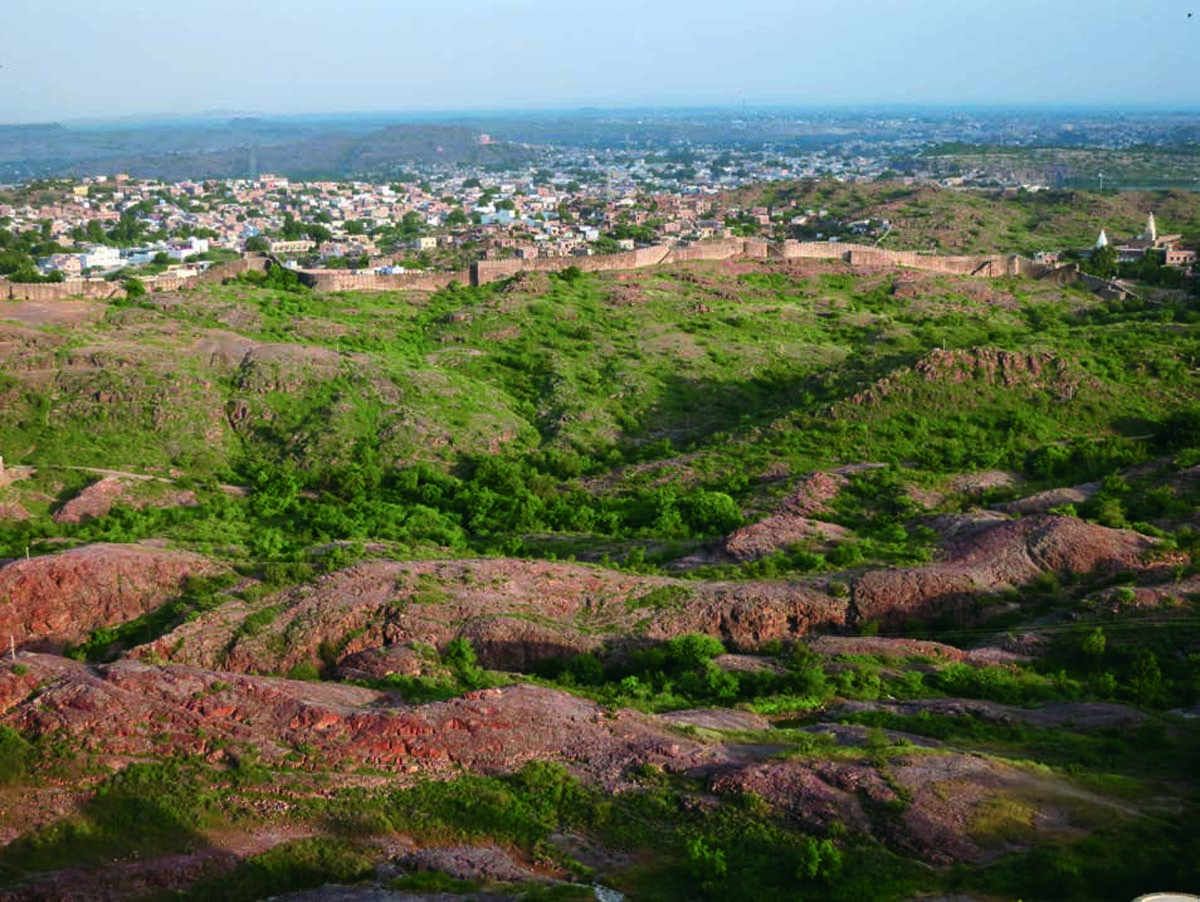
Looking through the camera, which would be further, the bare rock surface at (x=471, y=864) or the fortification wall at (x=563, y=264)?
the fortification wall at (x=563, y=264)

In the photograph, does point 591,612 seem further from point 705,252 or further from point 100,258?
point 100,258

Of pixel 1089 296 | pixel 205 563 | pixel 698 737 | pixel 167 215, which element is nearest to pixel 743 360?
pixel 1089 296

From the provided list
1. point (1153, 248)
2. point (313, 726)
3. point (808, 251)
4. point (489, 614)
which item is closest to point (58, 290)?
point (808, 251)

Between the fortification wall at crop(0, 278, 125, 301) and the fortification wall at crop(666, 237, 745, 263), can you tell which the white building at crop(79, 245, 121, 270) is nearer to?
the fortification wall at crop(0, 278, 125, 301)

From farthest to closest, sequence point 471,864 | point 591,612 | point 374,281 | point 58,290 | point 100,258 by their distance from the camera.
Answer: point 100,258
point 374,281
point 58,290
point 591,612
point 471,864

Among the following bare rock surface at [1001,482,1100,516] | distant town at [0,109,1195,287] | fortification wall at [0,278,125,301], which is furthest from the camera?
distant town at [0,109,1195,287]

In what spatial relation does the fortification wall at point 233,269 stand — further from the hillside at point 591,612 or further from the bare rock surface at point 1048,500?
the bare rock surface at point 1048,500

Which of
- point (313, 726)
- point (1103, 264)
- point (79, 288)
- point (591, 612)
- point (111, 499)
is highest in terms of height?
point (79, 288)

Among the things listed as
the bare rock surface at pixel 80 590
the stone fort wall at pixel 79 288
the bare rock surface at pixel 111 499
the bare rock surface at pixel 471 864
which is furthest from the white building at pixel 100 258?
the bare rock surface at pixel 471 864

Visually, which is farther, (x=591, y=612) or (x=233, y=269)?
(x=233, y=269)

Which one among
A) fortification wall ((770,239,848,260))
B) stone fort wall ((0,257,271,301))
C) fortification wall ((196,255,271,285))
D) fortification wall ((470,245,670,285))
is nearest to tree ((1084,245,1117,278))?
fortification wall ((770,239,848,260))
